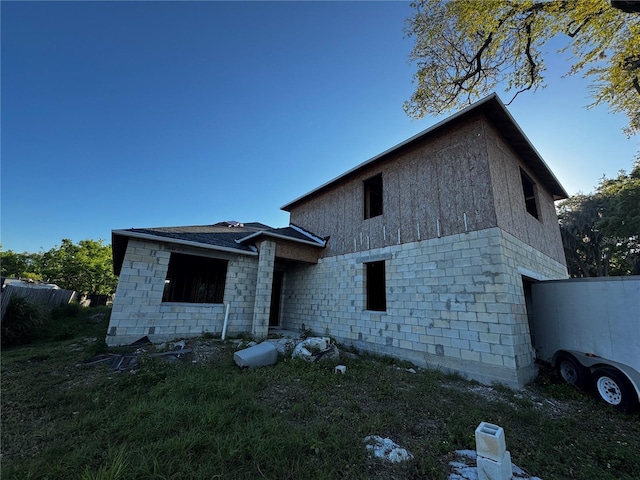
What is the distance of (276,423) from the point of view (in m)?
3.26

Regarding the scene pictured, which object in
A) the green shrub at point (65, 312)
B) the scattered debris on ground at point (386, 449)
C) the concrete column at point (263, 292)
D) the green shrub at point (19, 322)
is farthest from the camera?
the green shrub at point (65, 312)

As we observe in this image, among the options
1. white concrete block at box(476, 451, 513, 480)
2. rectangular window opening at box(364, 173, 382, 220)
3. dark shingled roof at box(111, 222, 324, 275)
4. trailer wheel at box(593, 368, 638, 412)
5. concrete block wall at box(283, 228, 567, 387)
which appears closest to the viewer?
white concrete block at box(476, 451, 513, 480)

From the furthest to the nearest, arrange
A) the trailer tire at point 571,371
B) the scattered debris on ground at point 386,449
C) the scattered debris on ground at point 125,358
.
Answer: the scattered debris on ground at point 125,358 < the trailer tire at point 571,371 < the scattered debris on ground at point 386,449

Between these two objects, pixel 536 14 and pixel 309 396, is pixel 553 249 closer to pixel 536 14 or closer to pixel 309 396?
Answer: pixel 536 14

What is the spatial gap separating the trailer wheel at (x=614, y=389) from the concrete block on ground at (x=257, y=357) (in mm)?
6464

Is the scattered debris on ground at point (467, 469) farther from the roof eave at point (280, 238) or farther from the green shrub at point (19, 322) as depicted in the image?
the green shrub at point (19, 322)

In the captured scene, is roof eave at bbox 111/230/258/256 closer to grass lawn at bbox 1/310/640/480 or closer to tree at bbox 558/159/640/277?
grass lawn at bbox 1/310/640/480

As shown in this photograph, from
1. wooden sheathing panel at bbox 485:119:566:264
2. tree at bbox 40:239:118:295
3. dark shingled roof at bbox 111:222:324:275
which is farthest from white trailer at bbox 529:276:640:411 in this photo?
tree at bbox 40:239:118:295

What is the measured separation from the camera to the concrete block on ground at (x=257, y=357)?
5.65 metres

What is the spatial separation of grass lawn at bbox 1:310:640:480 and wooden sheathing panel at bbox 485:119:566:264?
370 cm

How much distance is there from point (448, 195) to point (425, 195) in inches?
25.6

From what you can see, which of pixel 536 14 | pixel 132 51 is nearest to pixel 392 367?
pixel 536 14

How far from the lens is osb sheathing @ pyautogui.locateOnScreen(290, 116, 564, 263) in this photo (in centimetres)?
623

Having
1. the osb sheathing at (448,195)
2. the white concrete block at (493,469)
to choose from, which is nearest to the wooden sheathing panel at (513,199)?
the osb sheathing at (448,195)
